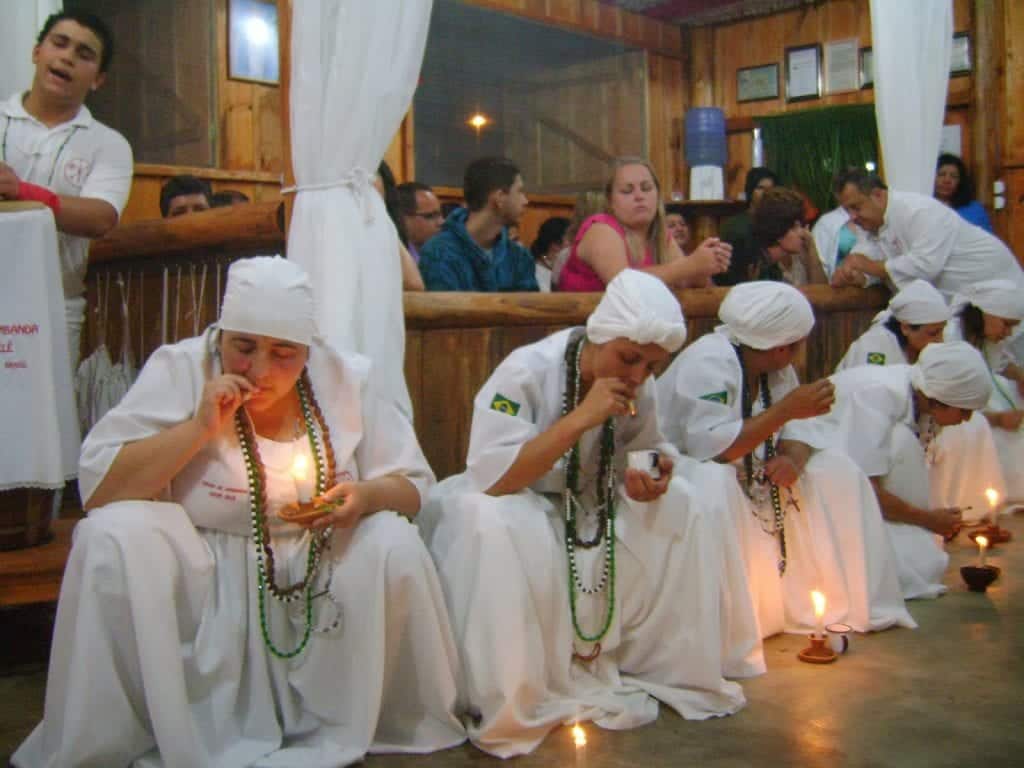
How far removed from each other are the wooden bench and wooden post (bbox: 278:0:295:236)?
4.04 ft

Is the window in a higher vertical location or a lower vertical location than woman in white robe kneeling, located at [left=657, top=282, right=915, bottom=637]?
higher

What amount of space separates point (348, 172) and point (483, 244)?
137 centimetres

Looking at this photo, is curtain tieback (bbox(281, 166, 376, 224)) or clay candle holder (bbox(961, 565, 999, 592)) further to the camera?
clay candle holder (bbox(961, 565, 999, 592))

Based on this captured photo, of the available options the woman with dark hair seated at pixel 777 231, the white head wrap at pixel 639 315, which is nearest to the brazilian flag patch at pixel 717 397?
the white head wrap at pixel 639 315

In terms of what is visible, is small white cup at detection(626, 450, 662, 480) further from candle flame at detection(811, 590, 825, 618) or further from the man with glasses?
the man with glasses

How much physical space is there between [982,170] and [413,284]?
22.5 feet

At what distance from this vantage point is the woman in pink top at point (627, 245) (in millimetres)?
4641

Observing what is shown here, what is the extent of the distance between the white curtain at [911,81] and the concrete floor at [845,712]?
10.1ft

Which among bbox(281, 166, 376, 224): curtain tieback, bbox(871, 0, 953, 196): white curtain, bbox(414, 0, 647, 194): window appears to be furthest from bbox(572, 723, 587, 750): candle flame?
bbox(414, 0, 647, 194): window

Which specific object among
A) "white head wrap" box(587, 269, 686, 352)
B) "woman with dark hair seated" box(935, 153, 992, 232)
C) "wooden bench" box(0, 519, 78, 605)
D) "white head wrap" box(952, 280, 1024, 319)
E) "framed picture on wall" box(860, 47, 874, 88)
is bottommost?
"wooden bench" box(0, 519, 78, 605)

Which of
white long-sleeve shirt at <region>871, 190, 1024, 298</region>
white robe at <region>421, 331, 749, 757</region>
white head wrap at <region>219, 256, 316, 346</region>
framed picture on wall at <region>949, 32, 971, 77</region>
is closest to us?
white head wrap at <region>219, 256, 316, 346</region>

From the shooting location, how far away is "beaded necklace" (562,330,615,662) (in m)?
3.12

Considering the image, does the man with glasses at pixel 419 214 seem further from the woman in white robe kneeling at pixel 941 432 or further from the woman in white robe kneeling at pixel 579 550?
the woman in white robe kneeling at pixel 579 550

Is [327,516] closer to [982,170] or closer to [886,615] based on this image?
[886,615]
